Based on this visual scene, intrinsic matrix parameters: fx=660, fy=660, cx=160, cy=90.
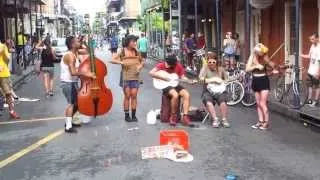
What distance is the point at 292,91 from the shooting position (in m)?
14.0

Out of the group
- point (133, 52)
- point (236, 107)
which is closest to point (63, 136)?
point (133, 52)

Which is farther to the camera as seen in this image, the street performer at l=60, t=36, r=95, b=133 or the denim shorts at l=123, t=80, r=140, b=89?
the denim shorts at l=123, t=80, r=140, b=89

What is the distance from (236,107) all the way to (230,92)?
19.6 inches

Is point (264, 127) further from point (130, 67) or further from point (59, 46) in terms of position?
point (59, 46)

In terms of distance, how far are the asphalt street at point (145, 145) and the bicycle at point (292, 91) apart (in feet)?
1.79

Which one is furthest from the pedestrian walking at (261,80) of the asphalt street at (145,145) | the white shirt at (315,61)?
the white shirt at (315,61)

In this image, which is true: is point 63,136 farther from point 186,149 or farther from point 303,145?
point 303,145

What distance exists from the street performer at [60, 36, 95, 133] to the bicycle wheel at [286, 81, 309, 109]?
4.30 m

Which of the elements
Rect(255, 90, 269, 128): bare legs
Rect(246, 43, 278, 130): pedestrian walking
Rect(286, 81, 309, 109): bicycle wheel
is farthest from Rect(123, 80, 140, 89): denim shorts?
Rect(286, 81, 309, 109): bicycle wheel

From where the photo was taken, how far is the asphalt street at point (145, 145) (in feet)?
26.3

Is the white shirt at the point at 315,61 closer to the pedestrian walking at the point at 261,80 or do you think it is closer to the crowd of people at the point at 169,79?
the crowd of people at the point at 169,79

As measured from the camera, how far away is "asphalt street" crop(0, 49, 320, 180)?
315 inches

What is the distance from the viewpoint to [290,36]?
834 inches

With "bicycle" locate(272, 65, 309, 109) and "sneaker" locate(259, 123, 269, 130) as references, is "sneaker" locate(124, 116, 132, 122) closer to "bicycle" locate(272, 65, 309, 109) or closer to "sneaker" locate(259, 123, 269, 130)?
"sneaker" locate(259, 123, 269, 130)
